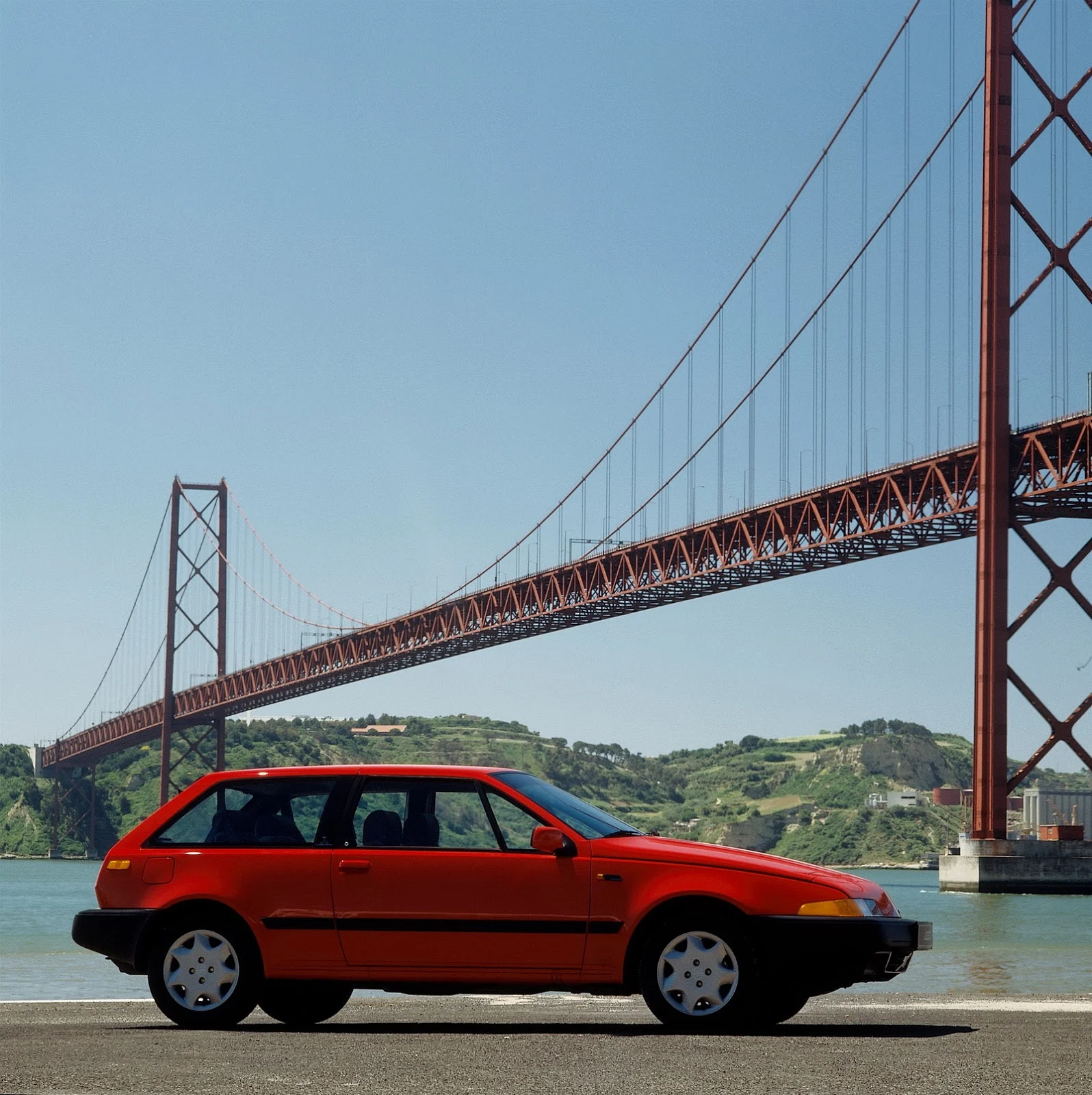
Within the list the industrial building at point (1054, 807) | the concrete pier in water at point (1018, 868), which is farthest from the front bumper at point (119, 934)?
the industrial building at point (1054, 807)

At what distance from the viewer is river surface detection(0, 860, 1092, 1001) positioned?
1641 cm

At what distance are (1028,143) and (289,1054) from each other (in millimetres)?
44802

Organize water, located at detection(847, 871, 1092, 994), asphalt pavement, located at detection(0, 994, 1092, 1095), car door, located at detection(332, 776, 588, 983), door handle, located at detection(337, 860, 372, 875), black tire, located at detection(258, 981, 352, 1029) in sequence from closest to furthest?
asphalt pavement, located at detection(0, 994, 1092, 1095), car door, located at detection(332, 776, 588, 983), door handle, located at detection(337, 860, 372, 875), black tire, located at detection(258, 981, 352, 1029), water, located at detection(847, 871, 1092, 994)

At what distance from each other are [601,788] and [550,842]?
325ft

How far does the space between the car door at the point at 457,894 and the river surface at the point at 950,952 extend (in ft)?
17.4

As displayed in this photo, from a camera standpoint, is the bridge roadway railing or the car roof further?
the bridge roadway railing

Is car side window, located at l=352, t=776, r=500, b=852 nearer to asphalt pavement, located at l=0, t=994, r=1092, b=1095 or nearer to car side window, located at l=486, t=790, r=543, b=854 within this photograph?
car side window, located at l=486, t=790, r=543, b=854

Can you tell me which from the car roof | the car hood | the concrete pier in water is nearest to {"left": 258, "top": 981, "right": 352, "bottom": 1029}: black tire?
the car roof

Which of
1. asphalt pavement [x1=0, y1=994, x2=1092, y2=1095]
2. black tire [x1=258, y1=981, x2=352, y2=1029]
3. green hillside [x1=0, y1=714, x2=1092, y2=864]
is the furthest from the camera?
green hillside [x1=0, y1=714, x2=1092, y2=864]

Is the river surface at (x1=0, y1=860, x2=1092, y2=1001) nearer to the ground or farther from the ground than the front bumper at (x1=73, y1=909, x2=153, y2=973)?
nearer to the ground

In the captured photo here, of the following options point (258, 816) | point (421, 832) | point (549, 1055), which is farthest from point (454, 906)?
point (549, 1055)

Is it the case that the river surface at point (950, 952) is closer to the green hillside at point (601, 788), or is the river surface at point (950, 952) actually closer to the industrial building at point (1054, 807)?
the industrial building at point (1054, 807)

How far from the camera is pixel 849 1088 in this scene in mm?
7051

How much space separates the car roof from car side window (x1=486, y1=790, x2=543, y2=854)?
189 millimetres
